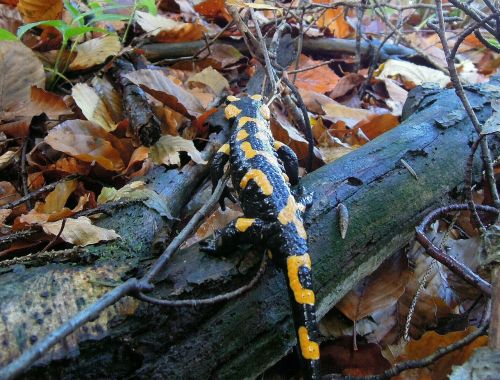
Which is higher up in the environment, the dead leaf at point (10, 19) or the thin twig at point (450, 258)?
the dead leaf at point (10, 19)

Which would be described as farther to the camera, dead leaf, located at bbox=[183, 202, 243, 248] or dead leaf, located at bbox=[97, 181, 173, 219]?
dead leaf, located at bbox=[183, 202, 243, 248]

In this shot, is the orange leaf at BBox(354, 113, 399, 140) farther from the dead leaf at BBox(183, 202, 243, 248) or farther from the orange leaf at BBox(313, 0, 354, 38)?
the orange leaf at BBox(313, 0, 354, 38)

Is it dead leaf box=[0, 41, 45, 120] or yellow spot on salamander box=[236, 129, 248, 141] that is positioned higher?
dead leaf box=[0, 41, 45, 120]

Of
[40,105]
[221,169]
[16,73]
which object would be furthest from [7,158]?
[221,169]

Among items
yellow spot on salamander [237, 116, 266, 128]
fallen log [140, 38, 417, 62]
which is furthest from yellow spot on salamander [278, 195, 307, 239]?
fallen log [140, 38, 417, 62]

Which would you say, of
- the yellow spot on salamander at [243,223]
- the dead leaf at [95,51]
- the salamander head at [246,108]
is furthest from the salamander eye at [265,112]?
the dead leaf at [95,51]

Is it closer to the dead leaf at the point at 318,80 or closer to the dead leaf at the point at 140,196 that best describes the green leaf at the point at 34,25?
the dead leaf at the point at 140,196

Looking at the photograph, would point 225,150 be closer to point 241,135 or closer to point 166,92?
point 241,135
